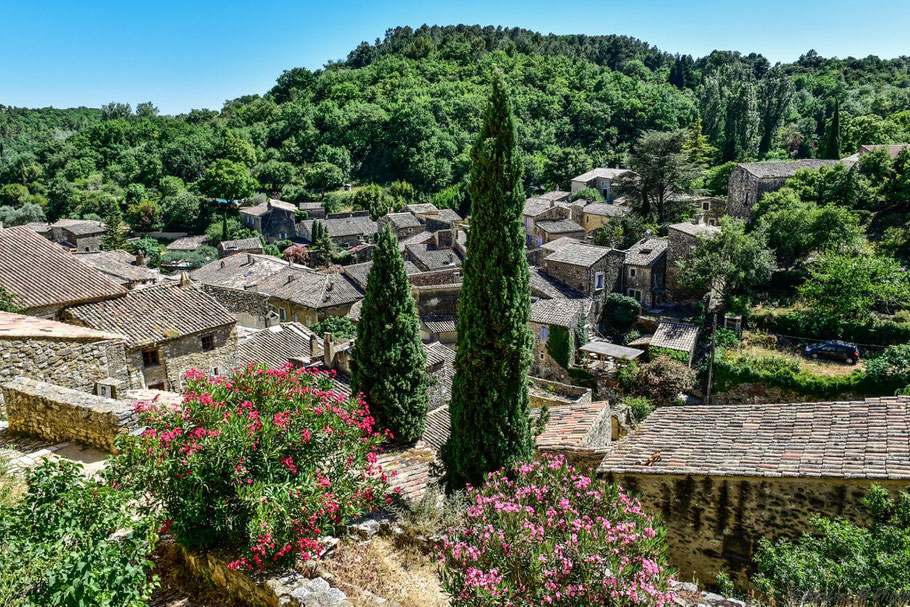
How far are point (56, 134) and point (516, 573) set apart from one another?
153350 millimetres

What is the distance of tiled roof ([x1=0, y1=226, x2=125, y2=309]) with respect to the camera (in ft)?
50.1

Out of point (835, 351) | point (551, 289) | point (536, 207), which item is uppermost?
point (536, 207)

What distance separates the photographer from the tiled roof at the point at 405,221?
211 ft

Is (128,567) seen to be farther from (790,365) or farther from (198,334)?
(790,365)

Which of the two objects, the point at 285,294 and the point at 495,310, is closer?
the point at 495,310

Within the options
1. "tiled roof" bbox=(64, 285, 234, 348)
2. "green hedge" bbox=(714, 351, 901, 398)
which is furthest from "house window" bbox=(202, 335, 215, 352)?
"green hedge" bbox=(714, 351, 901, 398)

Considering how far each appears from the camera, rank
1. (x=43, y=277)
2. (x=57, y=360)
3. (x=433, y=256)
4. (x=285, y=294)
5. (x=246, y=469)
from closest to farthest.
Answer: (x=246, y=469)
(x=57, y=360)
(x=43, y=277)
(x=285, y=294)
(x=433, y=256)

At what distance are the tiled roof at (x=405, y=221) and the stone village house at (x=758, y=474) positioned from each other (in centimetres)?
5427

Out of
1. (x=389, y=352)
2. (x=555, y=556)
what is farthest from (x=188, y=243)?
(x=555, y=556)

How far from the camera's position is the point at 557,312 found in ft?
110

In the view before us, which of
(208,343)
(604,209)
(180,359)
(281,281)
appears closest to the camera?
(180,359)

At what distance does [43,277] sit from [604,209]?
158 ft

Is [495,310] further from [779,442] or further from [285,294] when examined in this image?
[285,294]

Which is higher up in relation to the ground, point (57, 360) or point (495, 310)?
point (495, 310)
